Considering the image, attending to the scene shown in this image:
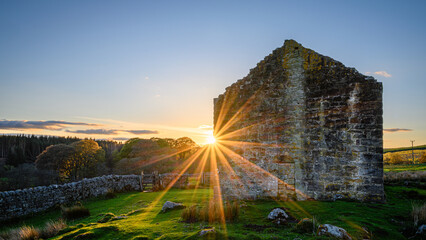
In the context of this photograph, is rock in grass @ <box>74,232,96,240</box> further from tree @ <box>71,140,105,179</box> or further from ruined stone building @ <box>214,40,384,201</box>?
tree @ <box>71,140,105,179</box>

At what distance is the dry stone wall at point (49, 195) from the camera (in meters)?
12.2

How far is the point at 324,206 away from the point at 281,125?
3287 mm

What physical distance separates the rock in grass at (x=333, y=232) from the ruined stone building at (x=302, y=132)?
12.9ft

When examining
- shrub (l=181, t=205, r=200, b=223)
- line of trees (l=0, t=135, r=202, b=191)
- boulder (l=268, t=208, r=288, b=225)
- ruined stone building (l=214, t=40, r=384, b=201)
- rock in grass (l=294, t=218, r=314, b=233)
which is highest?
ruined stone building (l=214, t=40, r=384, b=201)

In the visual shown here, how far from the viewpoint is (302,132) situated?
926 cm

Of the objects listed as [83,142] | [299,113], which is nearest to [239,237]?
[299,113]

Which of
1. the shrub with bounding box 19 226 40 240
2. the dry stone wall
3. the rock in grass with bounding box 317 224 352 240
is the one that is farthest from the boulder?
the dry stone wall

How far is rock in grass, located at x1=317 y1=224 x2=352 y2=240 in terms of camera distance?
4.88 m

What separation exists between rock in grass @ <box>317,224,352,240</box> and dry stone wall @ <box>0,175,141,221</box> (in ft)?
47.5

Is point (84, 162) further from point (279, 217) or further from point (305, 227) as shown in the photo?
point (305, 227)

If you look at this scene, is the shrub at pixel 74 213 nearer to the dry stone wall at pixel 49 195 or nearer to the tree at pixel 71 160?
the dry stone wall at pixel 49 195

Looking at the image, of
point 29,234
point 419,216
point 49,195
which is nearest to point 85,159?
point 49,195

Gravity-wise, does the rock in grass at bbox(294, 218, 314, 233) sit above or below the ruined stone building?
below

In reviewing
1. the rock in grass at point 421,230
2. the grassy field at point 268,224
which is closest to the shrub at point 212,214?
the grassy field at point 268,224
